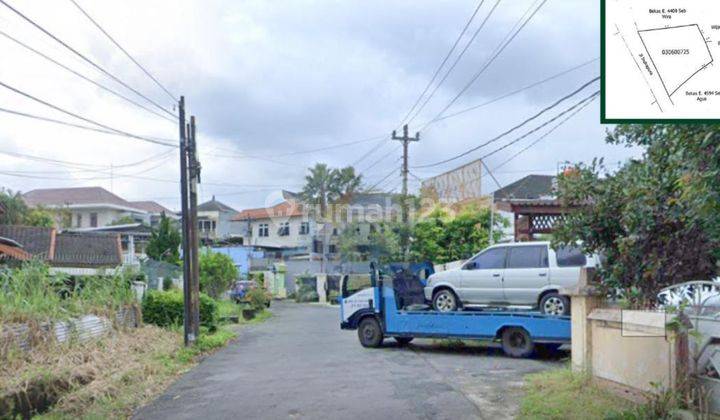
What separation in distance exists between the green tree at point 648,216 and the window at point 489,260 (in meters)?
4.98

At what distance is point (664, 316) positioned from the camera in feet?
24.1

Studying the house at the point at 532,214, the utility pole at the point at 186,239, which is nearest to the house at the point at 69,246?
the utility pole at the point at 186,239

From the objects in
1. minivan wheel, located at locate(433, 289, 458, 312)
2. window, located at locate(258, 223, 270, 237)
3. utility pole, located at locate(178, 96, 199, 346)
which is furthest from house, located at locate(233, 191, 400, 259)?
minivan wheel, located at locate(433, 289, 458, 312)

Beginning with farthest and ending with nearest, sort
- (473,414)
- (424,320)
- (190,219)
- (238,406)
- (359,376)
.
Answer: (190,219) < (424,320) < (359,376) < (238,406) < (473,414)

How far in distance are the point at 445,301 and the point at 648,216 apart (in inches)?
315

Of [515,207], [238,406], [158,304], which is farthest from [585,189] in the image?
[158,304]

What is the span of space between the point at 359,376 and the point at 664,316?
19.9 ft

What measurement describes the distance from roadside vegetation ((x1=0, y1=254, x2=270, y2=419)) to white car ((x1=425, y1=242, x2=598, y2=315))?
596 centimetres

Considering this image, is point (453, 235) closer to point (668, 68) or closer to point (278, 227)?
point (668, 68)

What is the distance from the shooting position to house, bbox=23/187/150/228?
6531 cm

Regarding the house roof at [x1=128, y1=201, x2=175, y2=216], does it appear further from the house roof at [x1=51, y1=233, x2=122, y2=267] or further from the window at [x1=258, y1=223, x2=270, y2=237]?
the house roof at [x1=51, y1=233, x2=122, y2=267]

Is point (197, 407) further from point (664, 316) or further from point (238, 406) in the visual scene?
point (664, 316)

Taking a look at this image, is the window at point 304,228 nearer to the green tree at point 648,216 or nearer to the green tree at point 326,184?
the green tree at point 326,184

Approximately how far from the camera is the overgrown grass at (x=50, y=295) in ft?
40.4
